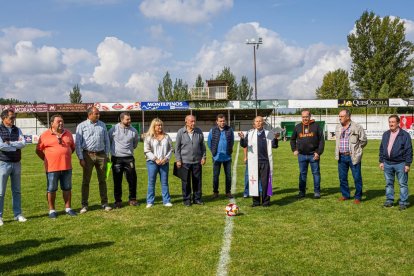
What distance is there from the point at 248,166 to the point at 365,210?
2.36 metres

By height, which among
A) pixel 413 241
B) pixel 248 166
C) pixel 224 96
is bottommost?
pixel 413 241

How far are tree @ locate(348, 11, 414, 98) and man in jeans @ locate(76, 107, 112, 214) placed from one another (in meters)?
49.9

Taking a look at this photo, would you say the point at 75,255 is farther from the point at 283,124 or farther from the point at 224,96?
the point at 224,96

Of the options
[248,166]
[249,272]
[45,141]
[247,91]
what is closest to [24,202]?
[45,141]

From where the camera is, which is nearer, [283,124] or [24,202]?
[24,202]

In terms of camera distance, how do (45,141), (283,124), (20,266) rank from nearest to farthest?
(20,266) < (45,141) < (283,124)

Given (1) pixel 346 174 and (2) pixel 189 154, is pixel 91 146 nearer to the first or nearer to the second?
(2) pixel 189 154

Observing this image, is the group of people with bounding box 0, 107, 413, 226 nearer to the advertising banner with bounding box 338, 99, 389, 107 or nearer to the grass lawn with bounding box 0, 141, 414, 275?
the grass lawn with bounding box 0, 141, 414, 275

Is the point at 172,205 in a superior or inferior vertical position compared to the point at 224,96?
inferior

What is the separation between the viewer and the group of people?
22.4 feet

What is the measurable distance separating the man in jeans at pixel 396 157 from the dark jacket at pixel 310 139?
53.1 inches

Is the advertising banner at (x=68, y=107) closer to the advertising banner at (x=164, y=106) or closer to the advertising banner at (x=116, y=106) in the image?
the advertising banner at (x=116, y=106)

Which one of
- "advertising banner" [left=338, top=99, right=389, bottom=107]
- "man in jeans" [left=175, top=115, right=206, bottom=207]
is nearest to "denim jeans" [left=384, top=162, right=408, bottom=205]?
"man in jeans" [left=175, top=115, right=206, bottom=207]

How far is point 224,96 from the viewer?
157 feet
